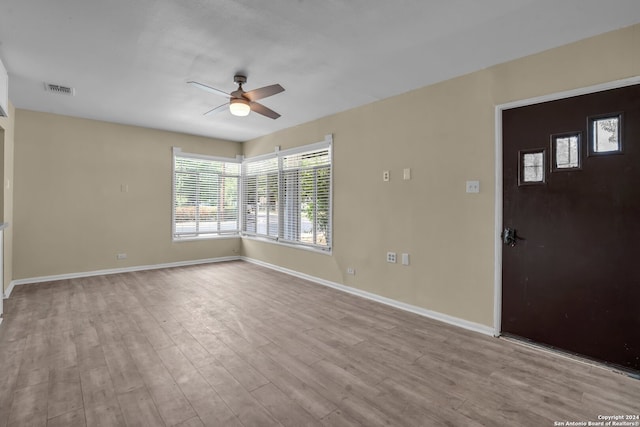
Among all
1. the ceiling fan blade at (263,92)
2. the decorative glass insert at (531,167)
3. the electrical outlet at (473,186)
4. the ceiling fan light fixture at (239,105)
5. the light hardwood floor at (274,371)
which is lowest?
the light hardwood floor at (274,371)

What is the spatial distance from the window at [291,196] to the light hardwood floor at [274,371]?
5.56 ft

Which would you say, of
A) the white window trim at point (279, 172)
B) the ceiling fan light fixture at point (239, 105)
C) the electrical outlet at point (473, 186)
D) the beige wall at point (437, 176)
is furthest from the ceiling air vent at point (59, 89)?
the electrical outlet at point (473, 186)

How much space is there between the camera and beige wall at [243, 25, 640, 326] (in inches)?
109

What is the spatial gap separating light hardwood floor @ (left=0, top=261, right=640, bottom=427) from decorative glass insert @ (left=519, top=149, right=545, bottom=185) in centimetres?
157

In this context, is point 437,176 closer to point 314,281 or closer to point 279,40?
point 279,40

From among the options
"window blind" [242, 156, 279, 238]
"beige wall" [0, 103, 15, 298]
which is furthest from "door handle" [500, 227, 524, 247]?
"beige wall" [0, 103, 15, 298]

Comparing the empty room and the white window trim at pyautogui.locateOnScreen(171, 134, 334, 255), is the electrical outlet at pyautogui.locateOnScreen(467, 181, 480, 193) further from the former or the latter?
the white window trim at pyautogui.locateOnScreen(171, 134, 334, 255)

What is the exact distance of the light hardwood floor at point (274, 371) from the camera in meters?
1.92

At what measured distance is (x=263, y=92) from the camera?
10.2 feet

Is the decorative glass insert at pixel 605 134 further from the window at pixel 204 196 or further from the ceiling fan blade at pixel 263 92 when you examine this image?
the window at pixel 204 196

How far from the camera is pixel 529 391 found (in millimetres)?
2160

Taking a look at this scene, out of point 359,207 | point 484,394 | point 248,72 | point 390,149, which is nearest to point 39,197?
point 248,72

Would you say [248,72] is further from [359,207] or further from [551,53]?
[551,53]

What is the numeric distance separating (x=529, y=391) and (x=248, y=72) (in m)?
3.78
